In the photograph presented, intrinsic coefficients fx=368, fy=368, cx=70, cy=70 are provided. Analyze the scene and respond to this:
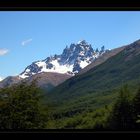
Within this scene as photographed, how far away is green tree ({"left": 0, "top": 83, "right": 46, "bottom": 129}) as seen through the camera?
19.3 meters

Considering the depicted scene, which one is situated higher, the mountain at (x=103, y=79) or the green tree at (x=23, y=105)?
the mountain at (x=103, y=79)

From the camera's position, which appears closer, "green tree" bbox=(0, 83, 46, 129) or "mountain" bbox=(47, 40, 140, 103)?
"green tree" bbox=(0, 83, 46, 129)

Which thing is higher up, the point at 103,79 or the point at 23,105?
the point at 103,79

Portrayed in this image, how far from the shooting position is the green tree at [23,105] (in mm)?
19297

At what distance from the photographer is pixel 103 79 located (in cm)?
11544

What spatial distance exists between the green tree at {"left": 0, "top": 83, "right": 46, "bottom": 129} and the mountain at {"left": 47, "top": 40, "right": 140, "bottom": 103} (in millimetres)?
77173

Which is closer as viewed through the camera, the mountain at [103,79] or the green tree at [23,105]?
the green tree at [23,105]

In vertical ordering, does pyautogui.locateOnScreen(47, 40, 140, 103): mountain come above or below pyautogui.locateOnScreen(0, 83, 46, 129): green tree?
above

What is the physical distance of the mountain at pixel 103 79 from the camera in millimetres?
105062

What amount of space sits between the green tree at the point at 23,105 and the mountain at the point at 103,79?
77.2m

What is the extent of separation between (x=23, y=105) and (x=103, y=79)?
96.4 meters
